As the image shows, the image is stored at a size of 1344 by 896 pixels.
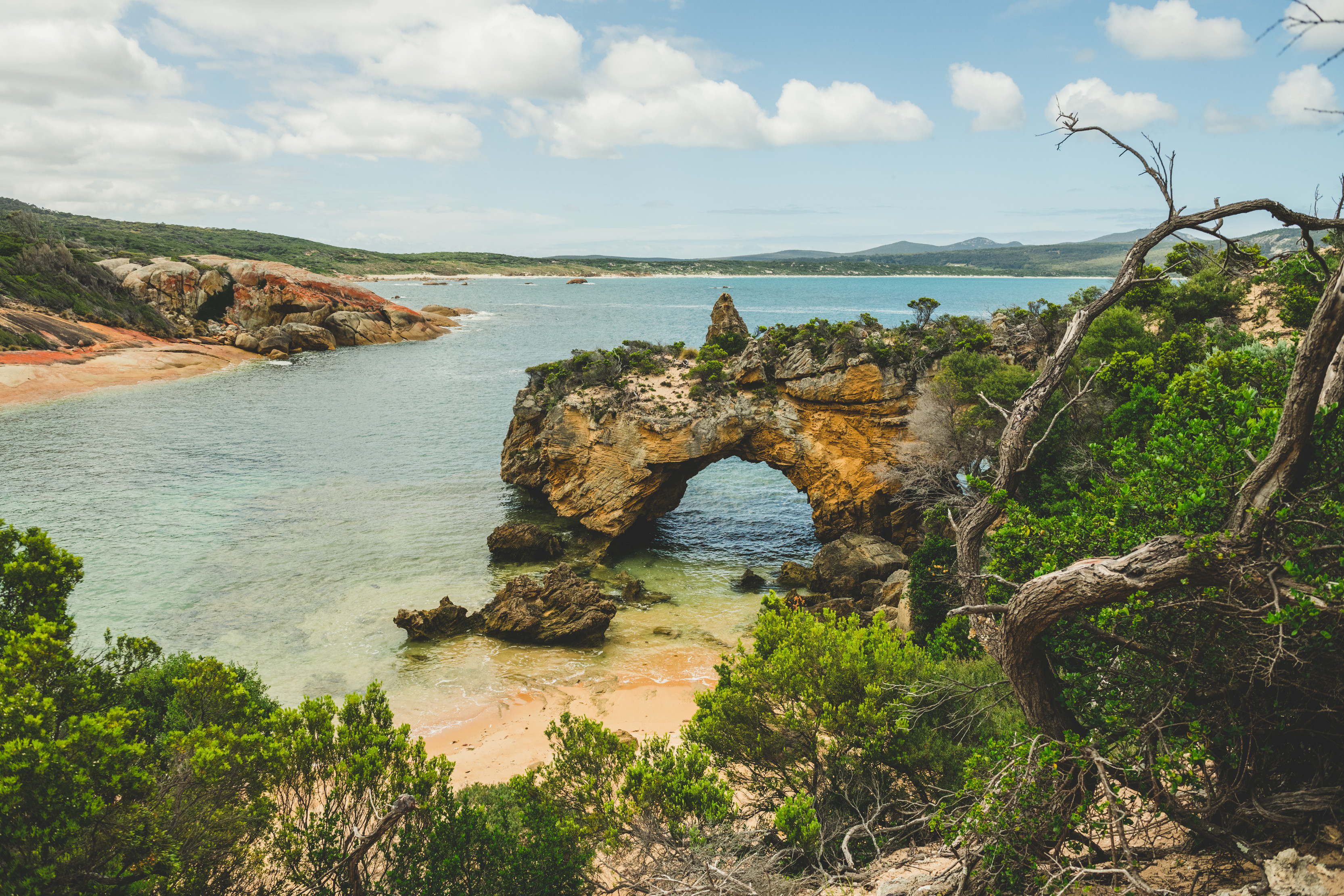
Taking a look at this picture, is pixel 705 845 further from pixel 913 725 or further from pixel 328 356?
pixel 328 356

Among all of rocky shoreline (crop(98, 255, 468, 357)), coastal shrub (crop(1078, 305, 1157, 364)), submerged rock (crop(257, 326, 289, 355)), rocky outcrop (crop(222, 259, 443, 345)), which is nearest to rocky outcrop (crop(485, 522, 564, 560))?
coastal shrub (crop(1078, 305, 1157, 364))

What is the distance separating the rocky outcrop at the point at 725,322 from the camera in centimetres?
2912

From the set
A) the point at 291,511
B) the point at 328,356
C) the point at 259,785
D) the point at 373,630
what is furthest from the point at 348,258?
the point at 259,785

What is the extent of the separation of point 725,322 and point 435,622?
16.6 m

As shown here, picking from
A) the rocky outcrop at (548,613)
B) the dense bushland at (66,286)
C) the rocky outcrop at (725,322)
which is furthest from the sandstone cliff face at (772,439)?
the dense bushland at (66,286)

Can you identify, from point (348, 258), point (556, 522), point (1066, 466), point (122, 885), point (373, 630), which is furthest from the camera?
point (348, 258)

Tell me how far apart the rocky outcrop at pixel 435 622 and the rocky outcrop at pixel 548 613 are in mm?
622

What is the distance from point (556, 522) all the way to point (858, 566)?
1197 cm

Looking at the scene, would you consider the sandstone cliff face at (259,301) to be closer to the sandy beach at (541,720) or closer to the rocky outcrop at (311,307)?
the rocky outcrop at (311,307)

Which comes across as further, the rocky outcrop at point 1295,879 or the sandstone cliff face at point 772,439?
the sandstone cliff face at point 772,439

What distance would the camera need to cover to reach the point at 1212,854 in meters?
5.89

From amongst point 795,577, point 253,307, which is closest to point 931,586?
point 795,577

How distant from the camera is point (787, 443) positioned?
25.0 metres

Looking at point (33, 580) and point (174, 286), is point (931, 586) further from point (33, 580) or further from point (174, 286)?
point (174, 286)
